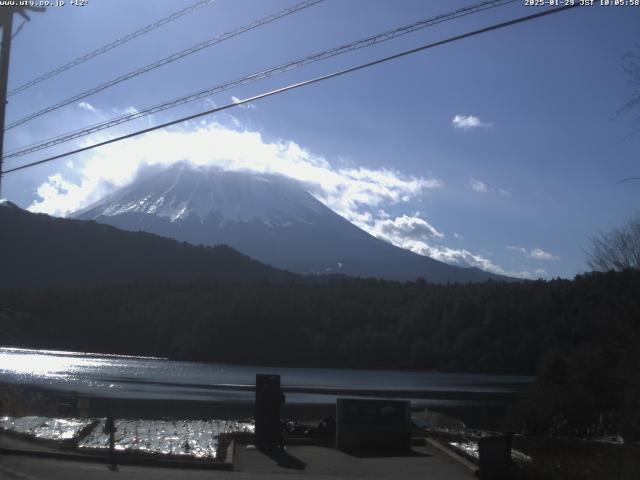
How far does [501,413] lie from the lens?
49.8m

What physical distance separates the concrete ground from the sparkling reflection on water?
3168 cm

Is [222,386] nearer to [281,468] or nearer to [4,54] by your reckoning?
[4,54]

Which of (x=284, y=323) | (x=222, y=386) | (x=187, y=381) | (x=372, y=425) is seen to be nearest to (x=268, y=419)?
(x=372, y=425)

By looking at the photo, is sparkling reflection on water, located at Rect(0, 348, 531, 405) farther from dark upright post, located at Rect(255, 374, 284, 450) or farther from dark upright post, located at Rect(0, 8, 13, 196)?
dark upright post, located at Rect(255, 374, 284, 450)

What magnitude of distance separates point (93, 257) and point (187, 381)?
7781 cm

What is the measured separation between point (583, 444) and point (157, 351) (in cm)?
9629

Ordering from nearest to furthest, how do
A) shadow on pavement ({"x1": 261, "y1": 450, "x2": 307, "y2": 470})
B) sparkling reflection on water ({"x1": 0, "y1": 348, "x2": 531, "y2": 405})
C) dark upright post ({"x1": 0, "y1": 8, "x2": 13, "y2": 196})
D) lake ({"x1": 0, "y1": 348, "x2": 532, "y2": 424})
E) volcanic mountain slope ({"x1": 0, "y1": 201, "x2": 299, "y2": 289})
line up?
1. shadow on pavement ({"x1": 261, "y1": 450, "x2": 307, "y2": 470})
2. dark upright post ({"x1": 0, "y1": 8, "x2": 13, "y2": 196})
3. lake ({"x1": 0, "y1": 348, "x2": 532, "y2": 424})
4. sparkling reflection on water ({"x1": 0, "y1": 348, "x2": 531, "y2": 405})
5. volcanic mountain slope ({"x1": 0, "y1": 201, "x2": 299, "y2": 289})

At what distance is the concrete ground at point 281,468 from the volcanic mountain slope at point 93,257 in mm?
112898

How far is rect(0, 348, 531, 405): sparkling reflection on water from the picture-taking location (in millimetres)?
52562

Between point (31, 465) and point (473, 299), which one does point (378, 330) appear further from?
point (31, 465)

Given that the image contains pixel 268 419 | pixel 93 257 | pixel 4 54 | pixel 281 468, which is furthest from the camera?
pixel 93 257

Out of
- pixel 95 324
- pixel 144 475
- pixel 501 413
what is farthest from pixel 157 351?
pixel 144 475

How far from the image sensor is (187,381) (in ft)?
221

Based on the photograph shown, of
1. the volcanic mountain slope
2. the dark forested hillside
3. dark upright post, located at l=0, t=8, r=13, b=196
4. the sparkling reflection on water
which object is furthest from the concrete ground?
the volcanic mountain slope
